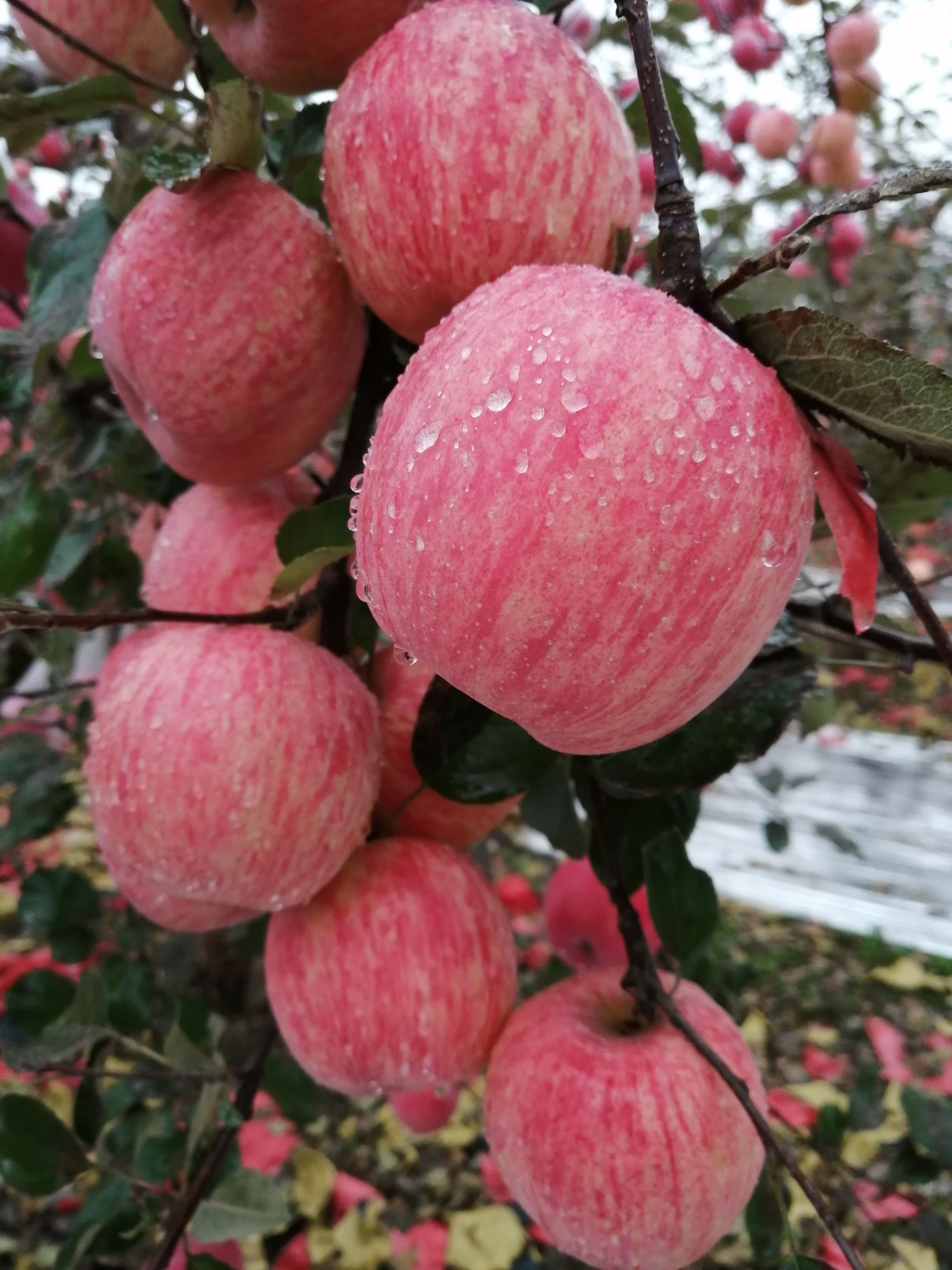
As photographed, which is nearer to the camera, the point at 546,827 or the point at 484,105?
the point at 484,105

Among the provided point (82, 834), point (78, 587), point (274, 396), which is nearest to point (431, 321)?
point (274, 396)

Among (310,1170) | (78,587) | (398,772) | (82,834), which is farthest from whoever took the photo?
(82,834)

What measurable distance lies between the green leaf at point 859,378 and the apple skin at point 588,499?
0.04 feet

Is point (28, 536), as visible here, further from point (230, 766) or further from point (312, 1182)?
point (312, 1182)

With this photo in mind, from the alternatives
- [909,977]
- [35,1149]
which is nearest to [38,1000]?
[35,1149]

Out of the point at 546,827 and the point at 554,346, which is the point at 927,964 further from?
the point at 554,346

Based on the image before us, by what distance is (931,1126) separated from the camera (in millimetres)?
753

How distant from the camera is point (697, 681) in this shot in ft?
1.02

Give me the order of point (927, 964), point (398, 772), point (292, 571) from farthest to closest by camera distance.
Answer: point (927, 964)
point (398, 772)
point (292, 571)

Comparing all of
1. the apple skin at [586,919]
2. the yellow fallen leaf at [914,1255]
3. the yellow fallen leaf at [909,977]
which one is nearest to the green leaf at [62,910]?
the apple skin at [586,919]

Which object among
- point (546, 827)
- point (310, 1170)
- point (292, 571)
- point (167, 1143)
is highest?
point (292, 571)

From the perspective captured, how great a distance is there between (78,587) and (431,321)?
48 centimetres

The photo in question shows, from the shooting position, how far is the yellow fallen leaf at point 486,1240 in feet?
3.26

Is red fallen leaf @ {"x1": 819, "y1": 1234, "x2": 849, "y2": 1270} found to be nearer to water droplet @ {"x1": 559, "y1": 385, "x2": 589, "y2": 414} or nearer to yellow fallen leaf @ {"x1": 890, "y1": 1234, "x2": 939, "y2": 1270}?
yellow fallen leaf @ {"x1": 890, "y1": 1234, "x2": 939, "y2": 1270}
